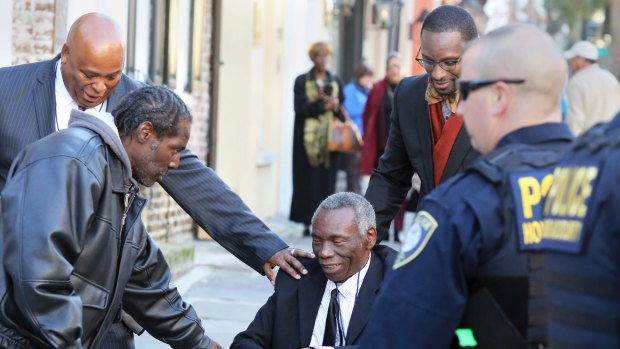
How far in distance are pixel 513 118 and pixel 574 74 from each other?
10740 millimetres

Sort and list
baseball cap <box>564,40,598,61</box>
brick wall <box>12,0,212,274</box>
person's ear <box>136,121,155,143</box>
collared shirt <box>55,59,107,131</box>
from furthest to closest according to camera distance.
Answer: baseball cap <box>564,40,598,61</box>, brick wall <box>12,0,212,274</box>, collared shirt <box>55,59,107,131</box>, person's ear <box>136,121,155,143</box>

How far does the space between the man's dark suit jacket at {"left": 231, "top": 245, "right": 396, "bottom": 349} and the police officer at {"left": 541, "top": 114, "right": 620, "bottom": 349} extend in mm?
2301

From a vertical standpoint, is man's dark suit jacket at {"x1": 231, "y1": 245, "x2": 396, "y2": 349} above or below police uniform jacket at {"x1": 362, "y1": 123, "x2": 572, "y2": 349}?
below

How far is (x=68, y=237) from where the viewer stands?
3803 mm

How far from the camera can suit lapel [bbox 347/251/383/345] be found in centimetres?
483

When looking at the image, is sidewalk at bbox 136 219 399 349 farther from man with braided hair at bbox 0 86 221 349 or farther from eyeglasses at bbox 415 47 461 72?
man with braided hair at bbox 0 86 221 349

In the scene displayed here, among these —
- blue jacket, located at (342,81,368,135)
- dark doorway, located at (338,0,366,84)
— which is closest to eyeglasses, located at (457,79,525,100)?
blue jacket, located at (342,81,368,135)

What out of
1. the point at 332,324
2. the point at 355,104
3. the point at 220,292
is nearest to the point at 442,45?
the point at 332,324

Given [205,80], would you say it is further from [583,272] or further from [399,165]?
[583,272]

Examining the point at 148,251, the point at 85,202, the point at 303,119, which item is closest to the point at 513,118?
the point at 85,202

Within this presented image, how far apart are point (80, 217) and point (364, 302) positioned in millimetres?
1437

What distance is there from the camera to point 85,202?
3.85 metres

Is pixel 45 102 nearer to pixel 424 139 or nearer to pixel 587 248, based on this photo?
pixel 424 139

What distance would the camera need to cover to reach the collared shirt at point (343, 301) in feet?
16.0
